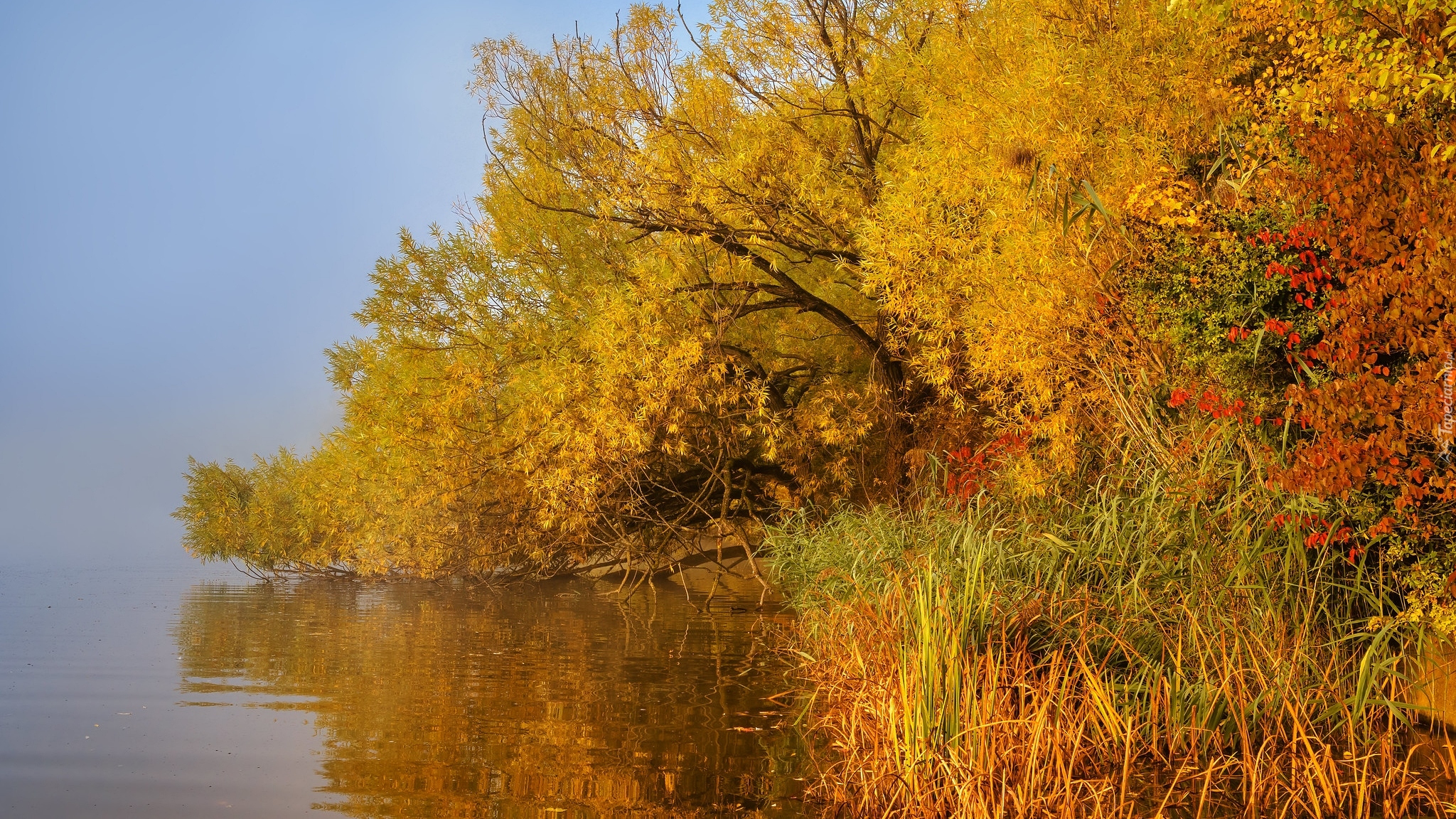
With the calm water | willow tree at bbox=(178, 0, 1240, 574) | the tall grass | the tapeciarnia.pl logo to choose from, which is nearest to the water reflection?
the calm water

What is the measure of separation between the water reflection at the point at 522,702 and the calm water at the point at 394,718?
0.03 m

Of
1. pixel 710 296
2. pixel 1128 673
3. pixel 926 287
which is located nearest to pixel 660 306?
pixel 710 296

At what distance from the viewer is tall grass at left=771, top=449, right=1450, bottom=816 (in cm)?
503

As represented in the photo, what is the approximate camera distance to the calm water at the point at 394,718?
17.5 feet

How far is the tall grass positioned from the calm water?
72 cm

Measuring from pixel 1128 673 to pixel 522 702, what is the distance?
14.6 feet

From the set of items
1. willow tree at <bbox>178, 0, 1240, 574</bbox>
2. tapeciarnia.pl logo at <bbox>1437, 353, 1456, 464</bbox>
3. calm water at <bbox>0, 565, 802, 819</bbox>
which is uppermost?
willow tree at <bbox>178, 0, 1240, 574</bbox>

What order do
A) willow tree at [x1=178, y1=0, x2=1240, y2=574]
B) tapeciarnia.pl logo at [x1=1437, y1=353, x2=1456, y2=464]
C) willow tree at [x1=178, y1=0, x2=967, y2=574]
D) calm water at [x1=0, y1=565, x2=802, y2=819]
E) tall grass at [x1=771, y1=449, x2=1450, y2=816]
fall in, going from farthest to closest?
willow tree at [x1=178, y1=0, x2=967, y2=574] < willow tree at [x1=178, y1=0, x2=1240, y2=574] < tapeciarnia.pl logo at [x1=1437, y1=353, x2=1456, y2=464] < calm water at [x1=0, y1=565, x2=802, y2=819] < tall grass at [x1=771, y1=449, x2=1450, y2=816]

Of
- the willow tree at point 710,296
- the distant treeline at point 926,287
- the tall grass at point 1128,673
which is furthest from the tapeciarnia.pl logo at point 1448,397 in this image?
the willow tree at point 710,296

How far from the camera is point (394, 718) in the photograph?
7.38 meters

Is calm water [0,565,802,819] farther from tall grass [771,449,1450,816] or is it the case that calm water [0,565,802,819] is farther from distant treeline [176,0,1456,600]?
distant treeline [176,0,1456,600]

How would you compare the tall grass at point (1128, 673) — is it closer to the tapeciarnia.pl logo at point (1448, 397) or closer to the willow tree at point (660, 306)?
the tapeciarnia.pl logo at point (1448, 397)

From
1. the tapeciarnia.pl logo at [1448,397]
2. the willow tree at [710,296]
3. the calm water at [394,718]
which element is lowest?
the calm water at [394,718]

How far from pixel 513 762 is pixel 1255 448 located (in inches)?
227
